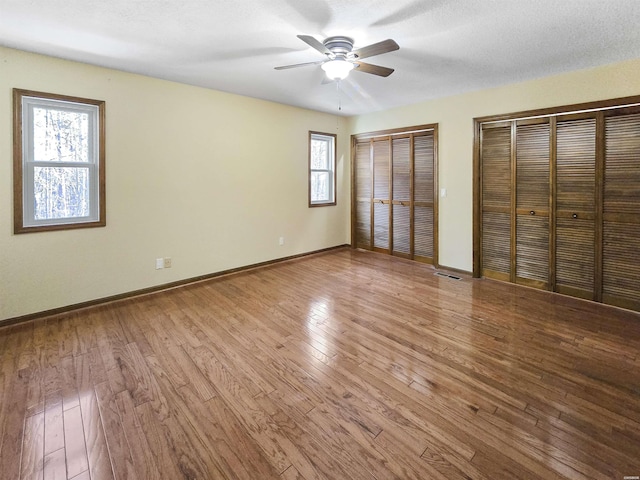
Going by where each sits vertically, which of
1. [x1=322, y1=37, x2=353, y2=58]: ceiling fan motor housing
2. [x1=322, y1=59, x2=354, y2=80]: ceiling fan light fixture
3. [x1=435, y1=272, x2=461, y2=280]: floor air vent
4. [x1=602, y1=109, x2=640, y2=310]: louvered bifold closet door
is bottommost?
[x1=435, y1=272, x2=461, y2=280]: floor air vent

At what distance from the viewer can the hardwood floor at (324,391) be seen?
5.14 feet

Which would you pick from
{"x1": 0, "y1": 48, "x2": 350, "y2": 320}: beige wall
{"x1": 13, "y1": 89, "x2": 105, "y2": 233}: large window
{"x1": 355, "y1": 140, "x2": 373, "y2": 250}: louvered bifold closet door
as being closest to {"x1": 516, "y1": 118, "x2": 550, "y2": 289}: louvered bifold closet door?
{"x1": 355, "y1": 140, "x2": 373, "y2": 250}: louvered bifold closet door

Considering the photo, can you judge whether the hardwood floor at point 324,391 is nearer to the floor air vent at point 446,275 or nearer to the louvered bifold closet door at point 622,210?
the louvered bifold closet door at point 622,210

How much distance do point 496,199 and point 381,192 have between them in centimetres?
193

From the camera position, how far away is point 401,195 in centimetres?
→ 542

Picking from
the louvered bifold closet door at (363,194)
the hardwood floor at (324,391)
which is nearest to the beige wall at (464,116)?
the louvered bifold closet door at (363,194)

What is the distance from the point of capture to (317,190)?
5926mm

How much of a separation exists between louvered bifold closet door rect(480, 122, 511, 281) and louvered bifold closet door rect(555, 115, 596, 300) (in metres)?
0.55

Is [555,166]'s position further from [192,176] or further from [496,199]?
[192,176]

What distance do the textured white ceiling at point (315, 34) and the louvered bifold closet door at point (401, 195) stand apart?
1568 millimetres

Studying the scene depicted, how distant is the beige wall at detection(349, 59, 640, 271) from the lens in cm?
348

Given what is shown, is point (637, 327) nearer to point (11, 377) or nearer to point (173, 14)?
point (173, 14)

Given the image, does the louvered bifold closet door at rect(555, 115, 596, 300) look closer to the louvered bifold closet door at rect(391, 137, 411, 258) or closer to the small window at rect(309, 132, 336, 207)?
the louvered bifold closet door at rect(391, 137, 411, 258)

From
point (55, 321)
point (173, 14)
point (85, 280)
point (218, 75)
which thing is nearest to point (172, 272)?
point (85, 280)
